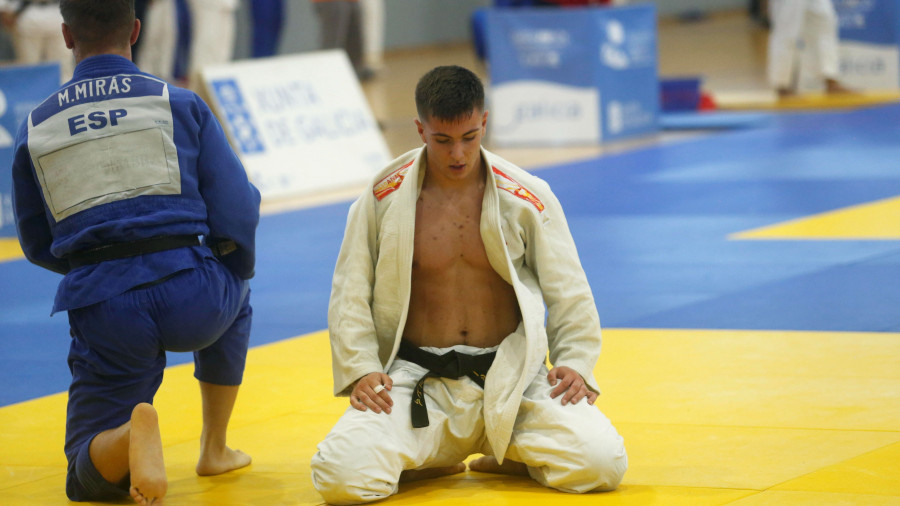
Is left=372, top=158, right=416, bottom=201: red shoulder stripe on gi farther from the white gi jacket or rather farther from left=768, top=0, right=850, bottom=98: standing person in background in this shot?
left=768, top=0, right=850, bottom=98: standing person in background

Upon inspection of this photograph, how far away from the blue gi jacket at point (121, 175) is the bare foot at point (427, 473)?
0.79 metres

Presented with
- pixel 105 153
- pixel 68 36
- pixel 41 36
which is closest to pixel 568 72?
pixel 41 36

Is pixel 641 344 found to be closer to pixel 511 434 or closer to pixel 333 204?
pixel 511 434

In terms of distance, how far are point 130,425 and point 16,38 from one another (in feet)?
28.4

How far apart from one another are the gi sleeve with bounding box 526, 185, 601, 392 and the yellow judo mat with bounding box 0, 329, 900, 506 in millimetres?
354

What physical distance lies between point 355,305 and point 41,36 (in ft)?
26.4

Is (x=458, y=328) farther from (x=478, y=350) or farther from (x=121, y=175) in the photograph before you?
(x=121, y=175)

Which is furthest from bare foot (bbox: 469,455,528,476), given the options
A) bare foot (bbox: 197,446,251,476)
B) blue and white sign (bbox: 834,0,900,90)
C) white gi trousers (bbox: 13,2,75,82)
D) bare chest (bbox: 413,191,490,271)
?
blue and white sign (bbox: 834,0,900,90)

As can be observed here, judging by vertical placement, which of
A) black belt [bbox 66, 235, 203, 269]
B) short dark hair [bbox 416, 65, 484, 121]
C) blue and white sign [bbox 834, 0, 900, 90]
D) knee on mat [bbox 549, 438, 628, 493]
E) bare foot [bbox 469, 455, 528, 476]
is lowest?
blue and white sign [bbox 834, 0, 900, 90]

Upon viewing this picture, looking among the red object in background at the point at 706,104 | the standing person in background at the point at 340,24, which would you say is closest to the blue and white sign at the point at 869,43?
the red object in background at the point at 706,104

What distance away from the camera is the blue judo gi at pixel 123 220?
353cm

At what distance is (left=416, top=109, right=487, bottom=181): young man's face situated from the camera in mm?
3539

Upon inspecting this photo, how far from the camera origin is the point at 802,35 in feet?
48.6

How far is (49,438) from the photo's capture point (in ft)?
14.1
